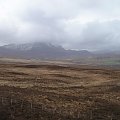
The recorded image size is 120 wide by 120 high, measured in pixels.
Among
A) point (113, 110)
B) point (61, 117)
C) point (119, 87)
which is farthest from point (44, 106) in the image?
point (119, 87)

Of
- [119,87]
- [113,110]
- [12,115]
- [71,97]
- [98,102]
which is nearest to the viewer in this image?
[12,115]

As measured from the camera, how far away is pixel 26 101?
26875mm

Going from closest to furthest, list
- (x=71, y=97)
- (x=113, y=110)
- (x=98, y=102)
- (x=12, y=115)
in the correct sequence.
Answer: (x=12, y=115) → (x=113, y=110) → (x=98, y=102) → (x=71, y=97)

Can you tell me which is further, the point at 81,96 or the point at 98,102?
the point at 81,96

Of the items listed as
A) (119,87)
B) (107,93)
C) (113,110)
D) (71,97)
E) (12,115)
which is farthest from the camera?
(119,87)

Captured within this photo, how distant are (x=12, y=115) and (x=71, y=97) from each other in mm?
9684

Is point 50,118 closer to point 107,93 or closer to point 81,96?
point 81,96

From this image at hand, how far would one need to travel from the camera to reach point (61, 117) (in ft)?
74.8

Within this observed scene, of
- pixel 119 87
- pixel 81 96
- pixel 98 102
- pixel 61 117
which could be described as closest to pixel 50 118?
pixel 61 117

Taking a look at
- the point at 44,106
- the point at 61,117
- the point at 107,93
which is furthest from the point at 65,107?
the point at 107,93

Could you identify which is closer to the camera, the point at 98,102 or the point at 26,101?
the point at 26,101

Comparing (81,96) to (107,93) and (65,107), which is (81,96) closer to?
(107,93)

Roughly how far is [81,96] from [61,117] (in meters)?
9.44

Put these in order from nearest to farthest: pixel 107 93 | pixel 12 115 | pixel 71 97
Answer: pixel 12 115, pixel 71 97, pixel 107 93
